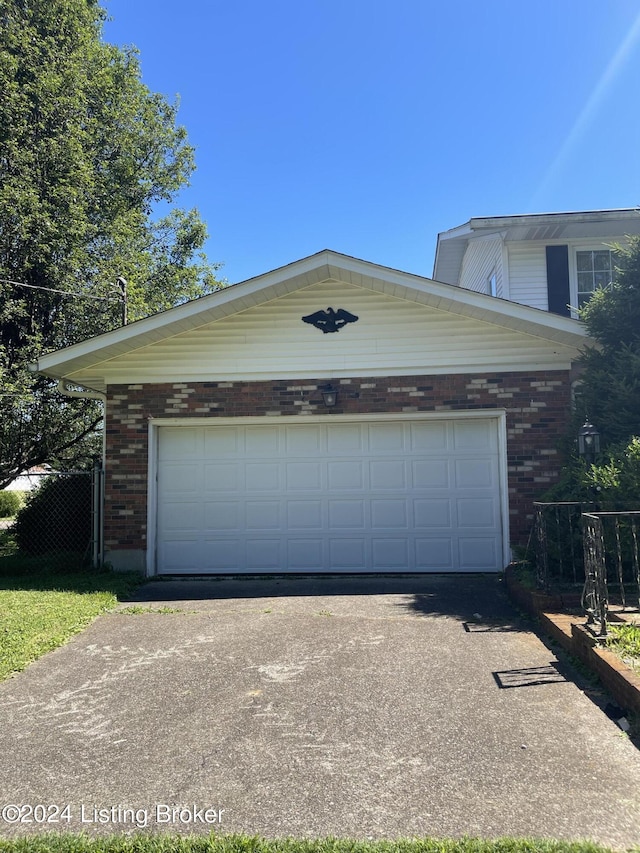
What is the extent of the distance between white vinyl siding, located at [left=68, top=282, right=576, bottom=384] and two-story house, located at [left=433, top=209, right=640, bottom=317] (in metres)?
2.87

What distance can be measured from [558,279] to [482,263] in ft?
8.04

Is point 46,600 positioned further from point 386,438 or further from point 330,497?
point 386,438

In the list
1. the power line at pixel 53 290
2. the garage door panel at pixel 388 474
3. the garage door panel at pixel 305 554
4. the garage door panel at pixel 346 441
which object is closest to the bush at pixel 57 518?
the garage door panel at pixel 305 554

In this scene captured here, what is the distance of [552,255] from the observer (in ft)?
35.1

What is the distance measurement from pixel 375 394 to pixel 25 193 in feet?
31.3

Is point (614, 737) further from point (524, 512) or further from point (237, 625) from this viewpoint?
point (524, 512)

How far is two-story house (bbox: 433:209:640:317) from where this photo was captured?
33.5ft

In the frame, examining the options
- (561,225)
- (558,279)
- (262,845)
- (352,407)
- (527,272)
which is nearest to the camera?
(262,845)

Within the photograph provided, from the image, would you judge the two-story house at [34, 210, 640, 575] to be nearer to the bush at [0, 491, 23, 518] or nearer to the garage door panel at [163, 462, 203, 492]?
the garage door panel at [163, 462, 203, 492]

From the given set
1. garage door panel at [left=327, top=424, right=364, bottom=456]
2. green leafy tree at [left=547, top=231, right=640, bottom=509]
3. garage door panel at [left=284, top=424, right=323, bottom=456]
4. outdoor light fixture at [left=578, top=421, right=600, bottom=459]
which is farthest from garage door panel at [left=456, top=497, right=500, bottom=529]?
garage door panel at [left=284, top=424, right=323, bottom=456]

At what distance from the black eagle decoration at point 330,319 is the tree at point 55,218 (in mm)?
6846

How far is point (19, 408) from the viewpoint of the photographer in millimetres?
12867

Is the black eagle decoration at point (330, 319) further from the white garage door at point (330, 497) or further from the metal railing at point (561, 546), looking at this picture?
the metal railing at point (561, 546)

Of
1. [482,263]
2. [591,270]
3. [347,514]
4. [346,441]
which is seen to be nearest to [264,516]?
[347,514]
